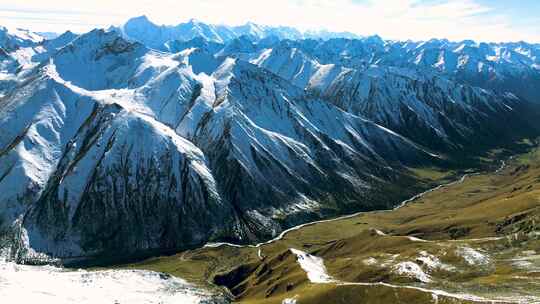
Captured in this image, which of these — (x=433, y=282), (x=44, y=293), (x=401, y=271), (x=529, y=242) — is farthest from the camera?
(x=44, y=293)

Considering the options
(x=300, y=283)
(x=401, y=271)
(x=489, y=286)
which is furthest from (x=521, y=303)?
(x=300, y=283)

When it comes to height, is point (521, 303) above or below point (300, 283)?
above

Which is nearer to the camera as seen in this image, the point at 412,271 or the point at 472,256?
the point at 412,271

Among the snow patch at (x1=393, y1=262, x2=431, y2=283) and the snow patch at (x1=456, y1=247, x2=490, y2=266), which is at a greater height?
the snow patch at (x1=456, y1=247, x2=490, y2=266)

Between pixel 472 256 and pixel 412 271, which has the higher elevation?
pixel 472 256

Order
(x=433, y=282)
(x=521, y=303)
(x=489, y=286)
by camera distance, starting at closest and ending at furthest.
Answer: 1. (x=521, y=303)
2. (x=489, y=286)
3. (x=433, y=282)

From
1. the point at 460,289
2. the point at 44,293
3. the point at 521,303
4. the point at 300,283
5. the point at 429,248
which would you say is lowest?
the point at 44,293

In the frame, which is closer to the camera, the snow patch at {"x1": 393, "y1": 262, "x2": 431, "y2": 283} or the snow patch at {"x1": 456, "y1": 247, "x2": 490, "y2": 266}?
the snow patch at {"x1": 393, "y1": 262, "x2": 431, "y2": 283}

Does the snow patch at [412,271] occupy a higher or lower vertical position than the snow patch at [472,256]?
lower

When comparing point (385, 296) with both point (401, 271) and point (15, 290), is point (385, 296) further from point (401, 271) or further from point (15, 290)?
point (15, 290)

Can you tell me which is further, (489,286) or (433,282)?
(433,282)

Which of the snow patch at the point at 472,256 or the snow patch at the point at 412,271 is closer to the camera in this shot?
the snow patch at the point at 412,271
